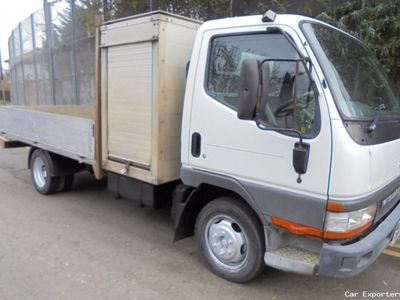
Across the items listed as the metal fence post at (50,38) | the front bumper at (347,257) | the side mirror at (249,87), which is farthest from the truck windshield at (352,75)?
the metal fence post at (50,38)

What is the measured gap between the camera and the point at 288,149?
9.41ft

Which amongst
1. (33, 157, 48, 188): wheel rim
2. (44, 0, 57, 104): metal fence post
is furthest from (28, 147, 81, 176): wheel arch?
(44, 0, 57, 104): metal fence post

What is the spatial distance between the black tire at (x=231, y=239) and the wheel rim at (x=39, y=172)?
3.41 meters

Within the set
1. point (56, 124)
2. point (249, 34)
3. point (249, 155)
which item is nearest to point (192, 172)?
point (249, 155)

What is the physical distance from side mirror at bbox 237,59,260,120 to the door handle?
2.57 ft

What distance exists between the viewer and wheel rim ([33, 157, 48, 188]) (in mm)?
6082

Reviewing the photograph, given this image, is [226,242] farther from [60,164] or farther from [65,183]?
[65,183]

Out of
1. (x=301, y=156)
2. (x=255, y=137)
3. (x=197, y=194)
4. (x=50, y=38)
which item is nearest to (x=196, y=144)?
(x=197, y=194)

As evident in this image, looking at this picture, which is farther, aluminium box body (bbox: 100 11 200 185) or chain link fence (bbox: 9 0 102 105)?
chain link fence (bbox: 9 0 102 105)

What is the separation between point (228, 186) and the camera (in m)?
3.33

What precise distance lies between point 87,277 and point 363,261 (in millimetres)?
2389

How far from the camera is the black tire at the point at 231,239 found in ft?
10.9

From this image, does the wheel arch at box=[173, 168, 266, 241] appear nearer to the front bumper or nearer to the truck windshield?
the front bumper

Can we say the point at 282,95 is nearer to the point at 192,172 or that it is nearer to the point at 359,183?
the point at 359,183
